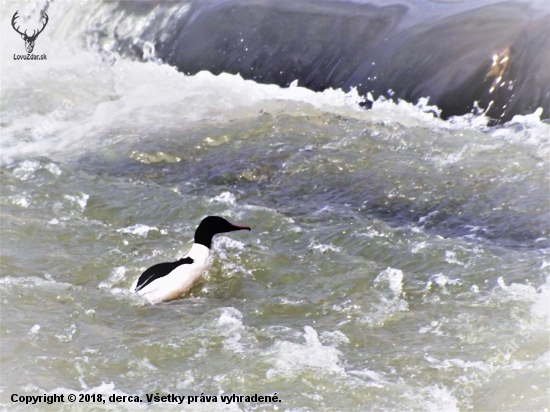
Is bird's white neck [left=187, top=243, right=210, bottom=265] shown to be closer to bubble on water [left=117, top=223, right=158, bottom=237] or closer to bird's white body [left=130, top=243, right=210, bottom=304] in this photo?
bird's white body [left=130, top=243, right=210, bottom=304]

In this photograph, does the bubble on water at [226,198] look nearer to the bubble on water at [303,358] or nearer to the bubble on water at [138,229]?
the bubble on water at [138,229]

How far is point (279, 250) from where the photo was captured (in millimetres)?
7031

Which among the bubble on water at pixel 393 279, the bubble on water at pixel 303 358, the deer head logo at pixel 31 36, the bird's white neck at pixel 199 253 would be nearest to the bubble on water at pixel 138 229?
the bird's white neck at pixel 199 253

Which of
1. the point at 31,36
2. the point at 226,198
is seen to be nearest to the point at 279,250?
the point at 226,198

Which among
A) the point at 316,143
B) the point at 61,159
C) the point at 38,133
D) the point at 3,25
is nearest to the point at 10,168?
the point at 61,159

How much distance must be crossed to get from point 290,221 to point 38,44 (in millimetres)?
8129

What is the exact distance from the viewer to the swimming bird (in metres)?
6.32

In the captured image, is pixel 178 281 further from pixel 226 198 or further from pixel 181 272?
pixel 226 198

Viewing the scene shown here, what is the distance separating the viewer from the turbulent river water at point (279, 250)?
5.11 metres

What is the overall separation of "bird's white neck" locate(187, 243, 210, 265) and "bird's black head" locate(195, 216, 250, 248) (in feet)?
0.15

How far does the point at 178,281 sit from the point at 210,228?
0.68 meters

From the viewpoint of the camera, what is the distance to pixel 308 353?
532 centimetres

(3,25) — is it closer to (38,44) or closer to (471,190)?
(38,44)

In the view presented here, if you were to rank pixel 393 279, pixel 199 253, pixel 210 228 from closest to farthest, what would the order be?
1. pixel 393 279
2. pixel 199 253
3. pixel 210 228
